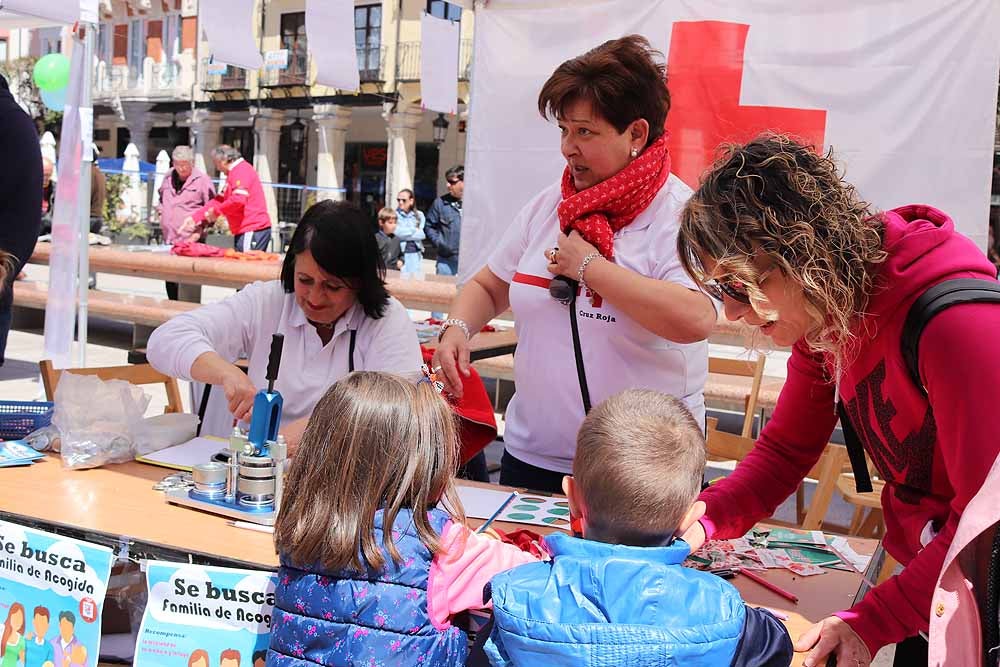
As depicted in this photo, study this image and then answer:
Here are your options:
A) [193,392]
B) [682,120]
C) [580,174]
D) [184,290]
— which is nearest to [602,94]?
[580,174]

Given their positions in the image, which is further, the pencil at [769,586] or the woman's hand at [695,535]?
the pencil at [769,586]

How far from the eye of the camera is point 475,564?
151 cm

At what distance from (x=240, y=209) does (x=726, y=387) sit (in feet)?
19.0

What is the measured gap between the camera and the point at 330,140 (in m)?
24.4

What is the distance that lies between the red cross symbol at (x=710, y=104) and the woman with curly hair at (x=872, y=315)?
8.04ft

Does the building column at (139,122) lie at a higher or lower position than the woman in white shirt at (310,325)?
higher

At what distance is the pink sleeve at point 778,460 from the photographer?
5.17 ft

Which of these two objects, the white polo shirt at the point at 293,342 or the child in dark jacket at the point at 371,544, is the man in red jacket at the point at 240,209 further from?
the child in dark jacket at the point at 371,544

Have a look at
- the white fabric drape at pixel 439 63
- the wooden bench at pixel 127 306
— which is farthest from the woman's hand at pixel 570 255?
the wooden bench at pixel 127 306

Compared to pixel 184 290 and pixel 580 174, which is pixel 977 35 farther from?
pixel 184 290

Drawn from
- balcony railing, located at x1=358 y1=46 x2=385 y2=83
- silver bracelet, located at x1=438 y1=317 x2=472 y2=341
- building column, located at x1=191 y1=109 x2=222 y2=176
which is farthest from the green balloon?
building column, located at x1=191 y1=109 x2=222 y2=176

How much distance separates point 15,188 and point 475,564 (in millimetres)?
2393

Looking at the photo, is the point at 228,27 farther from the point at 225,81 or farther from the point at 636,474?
the point at 225,81

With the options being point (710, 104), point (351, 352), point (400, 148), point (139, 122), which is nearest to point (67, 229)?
point (351, 352)
